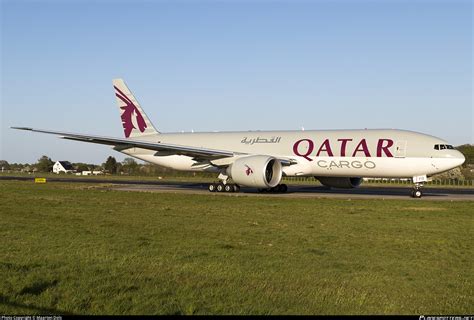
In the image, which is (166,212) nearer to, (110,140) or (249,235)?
(249,235)

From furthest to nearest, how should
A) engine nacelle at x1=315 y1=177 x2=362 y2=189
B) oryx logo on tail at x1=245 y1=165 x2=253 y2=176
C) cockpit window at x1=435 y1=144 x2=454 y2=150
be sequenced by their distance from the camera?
engine nacelle at x1=315 y1=177 x2=362 y2=189
oryx logo on tail at x1=245 y1=165 x2=253 y2=176
cockpit window at x1=435 y1=144 x2=454 y2=150

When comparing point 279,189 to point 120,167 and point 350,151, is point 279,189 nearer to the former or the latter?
point 350,151

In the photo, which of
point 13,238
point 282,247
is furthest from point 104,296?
point 13,238

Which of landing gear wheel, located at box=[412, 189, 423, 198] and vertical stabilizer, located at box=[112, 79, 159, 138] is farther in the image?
vertical stabilizer, located at box=[112, 79, 159, 138]

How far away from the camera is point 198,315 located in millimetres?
6758

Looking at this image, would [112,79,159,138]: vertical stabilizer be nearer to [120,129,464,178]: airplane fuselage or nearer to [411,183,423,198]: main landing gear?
[120,129,464,178]: airplane fuselage

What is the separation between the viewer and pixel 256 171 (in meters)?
31.9

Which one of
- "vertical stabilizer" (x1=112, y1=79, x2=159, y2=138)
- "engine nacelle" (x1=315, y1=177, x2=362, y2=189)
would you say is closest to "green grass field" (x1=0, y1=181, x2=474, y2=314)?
"engine nacelle" (x1=315, y1=177, x2=362, y2=189)

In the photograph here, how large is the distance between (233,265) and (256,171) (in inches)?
871

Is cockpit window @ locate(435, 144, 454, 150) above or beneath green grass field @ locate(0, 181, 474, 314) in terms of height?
above

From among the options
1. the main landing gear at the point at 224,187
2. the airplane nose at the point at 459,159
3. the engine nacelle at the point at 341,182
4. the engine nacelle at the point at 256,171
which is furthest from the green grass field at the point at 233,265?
the engine nacelle at the point at 341,182

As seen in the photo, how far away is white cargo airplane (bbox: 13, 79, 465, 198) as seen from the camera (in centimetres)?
3081

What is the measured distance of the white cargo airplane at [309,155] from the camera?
30.8 meters

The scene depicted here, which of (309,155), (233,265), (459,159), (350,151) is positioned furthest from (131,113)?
(233,265)
